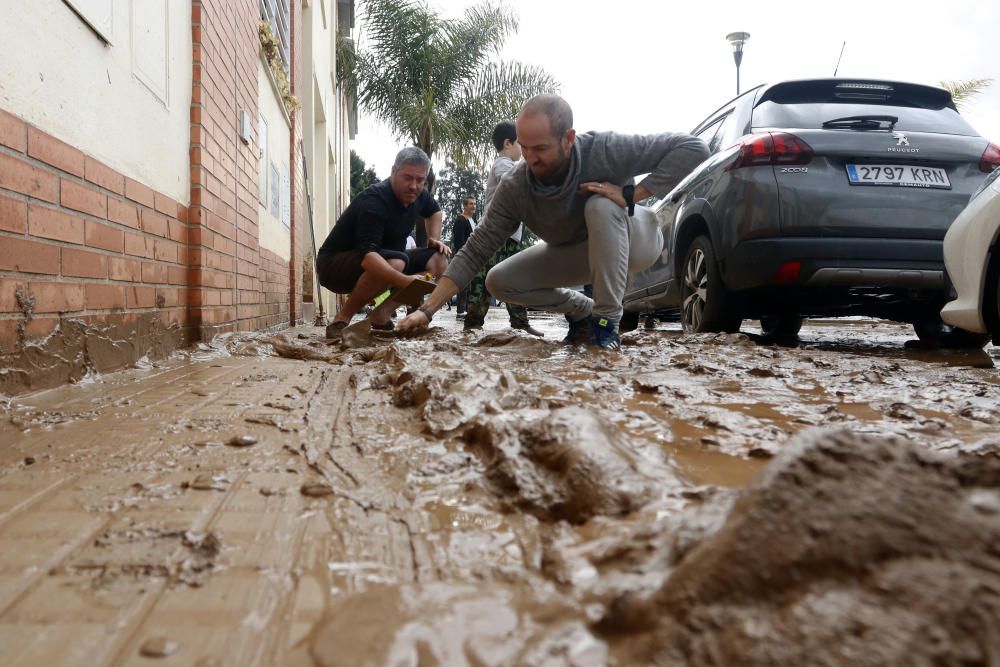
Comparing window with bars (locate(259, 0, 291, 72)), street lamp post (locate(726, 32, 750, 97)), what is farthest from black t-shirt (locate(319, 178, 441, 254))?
street lamp post (locate(726, 32, 750, 97))

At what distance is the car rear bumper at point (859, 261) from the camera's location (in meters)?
3.26

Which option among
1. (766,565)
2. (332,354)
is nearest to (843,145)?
(332,354)

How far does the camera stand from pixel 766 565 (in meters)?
0.63

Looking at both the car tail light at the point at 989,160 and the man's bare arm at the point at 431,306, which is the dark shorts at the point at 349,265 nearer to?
the man's bare arm at the point at 431,306

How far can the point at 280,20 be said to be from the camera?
642 cm

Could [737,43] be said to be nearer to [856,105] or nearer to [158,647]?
[856,105]

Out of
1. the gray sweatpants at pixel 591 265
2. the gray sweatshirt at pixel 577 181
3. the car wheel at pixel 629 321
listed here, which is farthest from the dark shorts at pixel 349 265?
the car wheel at pixel 629 321

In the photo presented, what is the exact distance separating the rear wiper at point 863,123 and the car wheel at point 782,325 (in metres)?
1.68

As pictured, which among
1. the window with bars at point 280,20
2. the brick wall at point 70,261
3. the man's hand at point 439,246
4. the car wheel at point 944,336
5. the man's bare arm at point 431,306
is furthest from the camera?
the window with bars at point 280,20

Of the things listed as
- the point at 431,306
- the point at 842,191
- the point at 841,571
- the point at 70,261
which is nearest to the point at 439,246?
the point at 431,306

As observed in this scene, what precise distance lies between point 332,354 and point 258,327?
1.75 metres

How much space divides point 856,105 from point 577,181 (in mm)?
1613

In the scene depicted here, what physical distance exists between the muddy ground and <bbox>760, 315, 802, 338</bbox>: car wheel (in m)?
3.12

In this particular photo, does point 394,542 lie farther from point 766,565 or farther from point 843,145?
point 843,145
